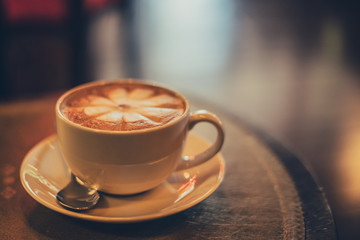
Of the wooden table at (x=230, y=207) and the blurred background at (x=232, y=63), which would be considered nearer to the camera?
the wooden table at (x=230, y=207)

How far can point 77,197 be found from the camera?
1.78 ft

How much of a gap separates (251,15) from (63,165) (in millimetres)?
4120

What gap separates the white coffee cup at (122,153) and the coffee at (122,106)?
0.02 metres

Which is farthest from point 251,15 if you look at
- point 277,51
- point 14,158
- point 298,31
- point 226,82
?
point 14,158

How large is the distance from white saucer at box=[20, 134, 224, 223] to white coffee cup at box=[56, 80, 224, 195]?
2 centimetres

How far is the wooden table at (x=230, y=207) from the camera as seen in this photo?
52 cm

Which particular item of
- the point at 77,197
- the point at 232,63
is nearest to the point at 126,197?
the point at 77,197

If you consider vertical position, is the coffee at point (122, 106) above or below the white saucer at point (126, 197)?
above

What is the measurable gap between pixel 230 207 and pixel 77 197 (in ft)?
0.75

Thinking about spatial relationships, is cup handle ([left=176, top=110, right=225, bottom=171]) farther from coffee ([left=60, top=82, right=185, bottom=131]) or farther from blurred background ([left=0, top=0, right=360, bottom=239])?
blurred background ([left=0, top=0, right=360, bottom=239])

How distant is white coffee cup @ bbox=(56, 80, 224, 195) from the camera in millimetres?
522

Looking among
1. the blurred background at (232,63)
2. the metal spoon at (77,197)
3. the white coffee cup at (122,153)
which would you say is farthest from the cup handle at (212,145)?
the blurred background at (232,63)

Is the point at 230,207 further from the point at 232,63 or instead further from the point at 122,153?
the point at 232,63

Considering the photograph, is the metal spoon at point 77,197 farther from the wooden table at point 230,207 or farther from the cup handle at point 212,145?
the cup handle at point 212,145
